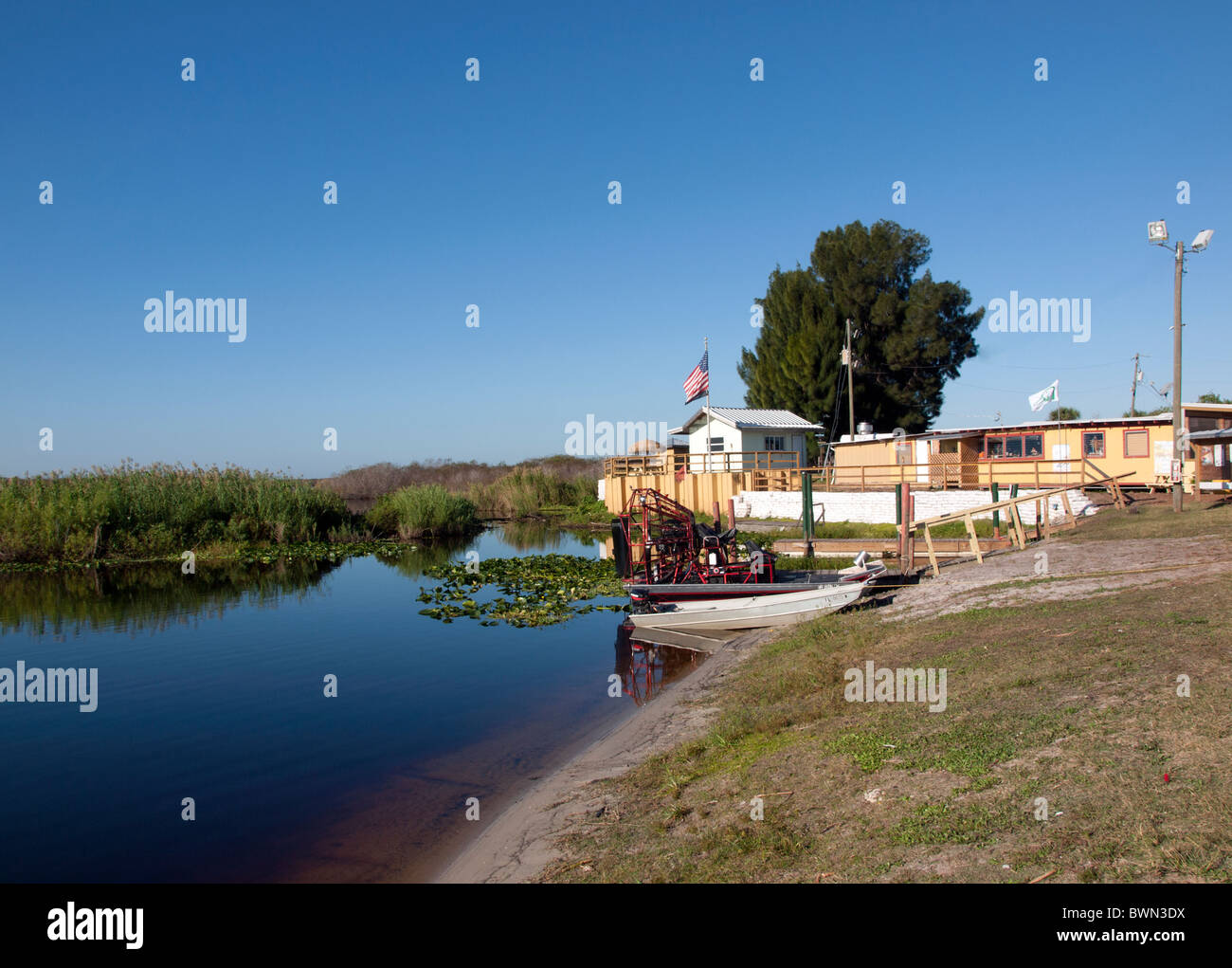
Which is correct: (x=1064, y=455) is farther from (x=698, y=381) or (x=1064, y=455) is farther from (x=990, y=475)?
(x=698, y=381)

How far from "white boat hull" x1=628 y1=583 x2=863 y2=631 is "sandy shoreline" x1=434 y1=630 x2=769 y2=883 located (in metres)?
4.27

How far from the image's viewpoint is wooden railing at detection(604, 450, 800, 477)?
147 feet

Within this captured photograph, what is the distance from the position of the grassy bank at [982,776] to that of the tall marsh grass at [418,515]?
1508 inches

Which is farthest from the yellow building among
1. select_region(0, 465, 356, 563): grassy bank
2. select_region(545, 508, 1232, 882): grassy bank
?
select_region(0, 465, 356, 563): grassy bank

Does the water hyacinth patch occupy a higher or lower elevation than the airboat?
lower

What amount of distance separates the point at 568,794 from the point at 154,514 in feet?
113

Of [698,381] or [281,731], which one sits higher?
[698,381]

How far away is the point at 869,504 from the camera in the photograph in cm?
3266

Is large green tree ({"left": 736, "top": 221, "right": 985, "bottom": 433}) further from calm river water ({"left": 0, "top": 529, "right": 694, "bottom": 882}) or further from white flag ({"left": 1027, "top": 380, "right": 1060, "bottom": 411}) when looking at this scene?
calm river water ({"left": 0, "top": 529, "right": 694, "bottom": 882})

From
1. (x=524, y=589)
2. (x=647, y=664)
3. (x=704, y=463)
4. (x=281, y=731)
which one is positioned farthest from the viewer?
(x=704, y=463)

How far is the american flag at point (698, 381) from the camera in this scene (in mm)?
37000

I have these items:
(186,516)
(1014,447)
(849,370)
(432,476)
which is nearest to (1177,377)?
(1014,447)

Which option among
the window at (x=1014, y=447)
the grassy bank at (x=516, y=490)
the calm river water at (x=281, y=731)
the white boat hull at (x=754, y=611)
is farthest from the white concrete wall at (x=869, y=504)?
the grassy bank at (x=516, y=490)
